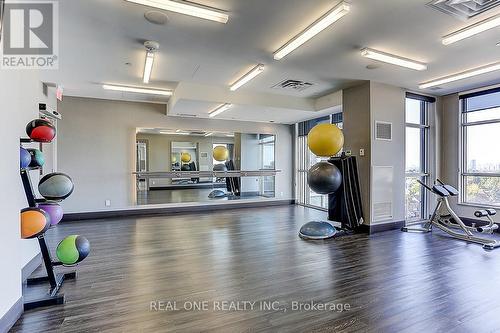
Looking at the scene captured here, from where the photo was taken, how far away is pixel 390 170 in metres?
5.73

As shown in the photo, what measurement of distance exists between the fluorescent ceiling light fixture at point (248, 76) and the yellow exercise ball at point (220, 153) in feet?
9.49

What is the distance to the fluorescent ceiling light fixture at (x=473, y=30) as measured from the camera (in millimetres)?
3111

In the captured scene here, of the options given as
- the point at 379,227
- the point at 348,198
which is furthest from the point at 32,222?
the point at 379,227

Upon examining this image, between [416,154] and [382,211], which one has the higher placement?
[416,154]

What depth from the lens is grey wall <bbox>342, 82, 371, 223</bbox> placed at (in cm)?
553

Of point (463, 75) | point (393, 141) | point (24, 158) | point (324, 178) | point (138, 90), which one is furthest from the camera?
point (138, 90)

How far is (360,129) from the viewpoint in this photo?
18.6ft

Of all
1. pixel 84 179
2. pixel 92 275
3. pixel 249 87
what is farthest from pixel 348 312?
pixel 84 179

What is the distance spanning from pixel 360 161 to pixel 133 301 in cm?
A: 482

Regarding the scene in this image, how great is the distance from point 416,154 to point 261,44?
4881 millimetres

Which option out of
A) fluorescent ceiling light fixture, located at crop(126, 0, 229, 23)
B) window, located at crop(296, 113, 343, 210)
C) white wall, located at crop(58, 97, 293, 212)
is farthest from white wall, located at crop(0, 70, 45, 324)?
window, located at crop(296, 113, 343, 210)

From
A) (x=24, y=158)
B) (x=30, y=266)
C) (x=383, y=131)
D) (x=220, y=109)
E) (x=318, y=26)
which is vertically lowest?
(x=30, y=266)

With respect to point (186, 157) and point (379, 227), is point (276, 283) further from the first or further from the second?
point (186, 157)

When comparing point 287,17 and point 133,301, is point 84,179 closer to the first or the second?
point 133,301
